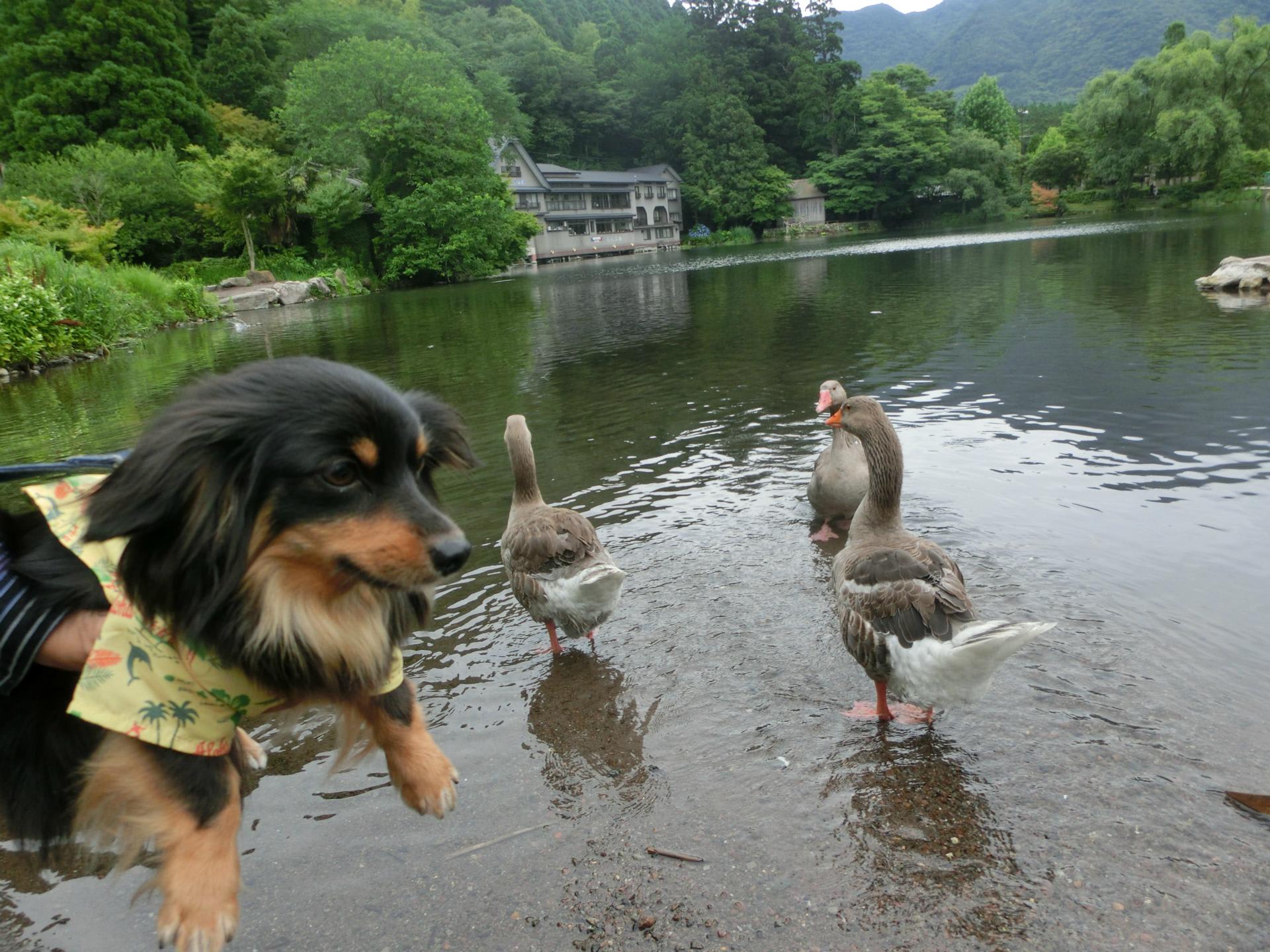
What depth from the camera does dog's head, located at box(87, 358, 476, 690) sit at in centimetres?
178

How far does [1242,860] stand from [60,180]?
51.7 metres

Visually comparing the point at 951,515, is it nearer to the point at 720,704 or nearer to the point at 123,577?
the point at 720,704

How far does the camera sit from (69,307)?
1762cm

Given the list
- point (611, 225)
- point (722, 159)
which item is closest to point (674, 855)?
point (611, 225)

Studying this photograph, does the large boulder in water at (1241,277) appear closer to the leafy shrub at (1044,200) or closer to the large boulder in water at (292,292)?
the large boulder in water at (292,292)

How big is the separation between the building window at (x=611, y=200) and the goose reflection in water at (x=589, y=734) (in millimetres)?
78006

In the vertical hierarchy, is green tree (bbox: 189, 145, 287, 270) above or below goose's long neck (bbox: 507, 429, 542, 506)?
above

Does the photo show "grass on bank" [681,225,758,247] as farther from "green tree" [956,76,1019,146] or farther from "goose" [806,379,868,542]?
"goose" [806,379,868,542]

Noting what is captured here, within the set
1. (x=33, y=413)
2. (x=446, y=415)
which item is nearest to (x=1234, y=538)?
(x=446, y=415)

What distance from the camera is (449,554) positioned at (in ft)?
6.10

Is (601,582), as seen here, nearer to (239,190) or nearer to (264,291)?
(264,291)

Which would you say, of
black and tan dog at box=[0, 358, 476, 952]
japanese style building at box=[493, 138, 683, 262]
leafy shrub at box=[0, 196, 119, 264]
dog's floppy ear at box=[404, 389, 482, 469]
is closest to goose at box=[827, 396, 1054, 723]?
dog's floppy ear at box=[404, 389, 482, 469]

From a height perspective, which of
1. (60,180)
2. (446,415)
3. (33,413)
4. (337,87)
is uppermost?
(337,87)

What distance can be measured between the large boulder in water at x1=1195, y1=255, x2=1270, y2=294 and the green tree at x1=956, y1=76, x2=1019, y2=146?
81689 mm
